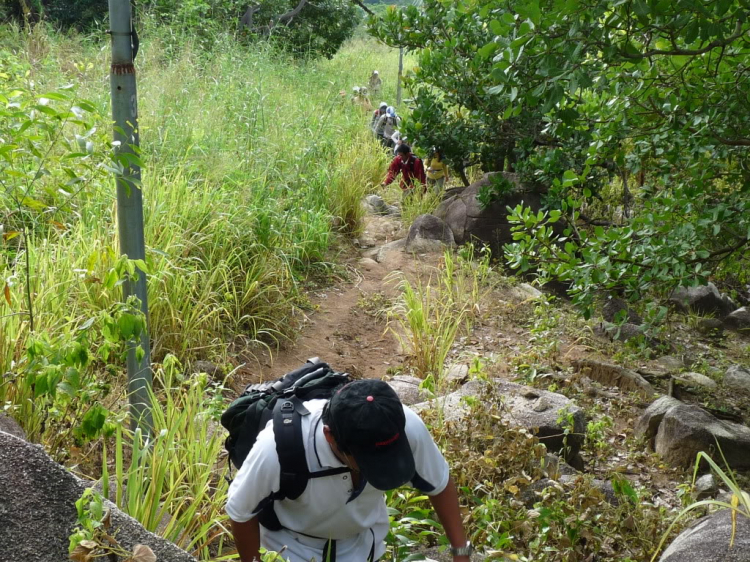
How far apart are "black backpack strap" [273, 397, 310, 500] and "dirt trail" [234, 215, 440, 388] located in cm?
279

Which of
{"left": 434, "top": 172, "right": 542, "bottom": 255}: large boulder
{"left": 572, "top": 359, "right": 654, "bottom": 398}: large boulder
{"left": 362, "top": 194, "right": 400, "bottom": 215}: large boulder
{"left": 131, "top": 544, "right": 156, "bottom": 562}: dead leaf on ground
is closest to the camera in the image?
{"left": 131, "top": 544, "right": 156, "bottom": 562}: dead leaf on ground

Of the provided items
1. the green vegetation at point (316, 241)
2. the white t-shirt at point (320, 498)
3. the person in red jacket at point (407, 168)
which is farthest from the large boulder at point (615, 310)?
the white t-shirt at point (320, 498)

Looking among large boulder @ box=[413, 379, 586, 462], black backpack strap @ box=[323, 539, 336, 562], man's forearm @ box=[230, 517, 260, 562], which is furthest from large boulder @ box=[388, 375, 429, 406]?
man's forearm @ box=[230, 517, 260, 562]

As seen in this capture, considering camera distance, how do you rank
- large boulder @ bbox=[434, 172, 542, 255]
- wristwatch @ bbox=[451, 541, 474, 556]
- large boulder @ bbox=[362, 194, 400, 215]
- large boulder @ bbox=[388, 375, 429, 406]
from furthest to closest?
large boulder @ bbox=[362, 194, 400, 215] < large boulder @ bbox=[434, 172, 542, 255] < large boulder @ bbox=[388, 375, 429, 406] < wristwatch @ bbox=[451, 541, 474, 556]

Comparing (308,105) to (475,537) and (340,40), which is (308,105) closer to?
(475,537)

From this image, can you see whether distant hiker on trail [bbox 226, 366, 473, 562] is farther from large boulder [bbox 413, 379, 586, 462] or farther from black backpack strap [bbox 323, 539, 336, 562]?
large boulder [bbox 413, 379, 586, 462]

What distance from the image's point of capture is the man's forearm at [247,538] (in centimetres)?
250

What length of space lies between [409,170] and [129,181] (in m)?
8.39

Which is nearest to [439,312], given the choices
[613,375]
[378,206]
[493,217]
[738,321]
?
[613,375]

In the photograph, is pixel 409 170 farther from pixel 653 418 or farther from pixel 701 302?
pixel 653 418

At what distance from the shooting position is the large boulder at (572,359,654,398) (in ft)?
19.2

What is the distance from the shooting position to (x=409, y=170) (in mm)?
10852

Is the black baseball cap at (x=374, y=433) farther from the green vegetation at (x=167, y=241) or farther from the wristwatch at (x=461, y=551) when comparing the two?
the green vegetation at (x=167, y=241)

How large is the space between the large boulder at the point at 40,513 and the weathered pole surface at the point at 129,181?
35.1 inches
